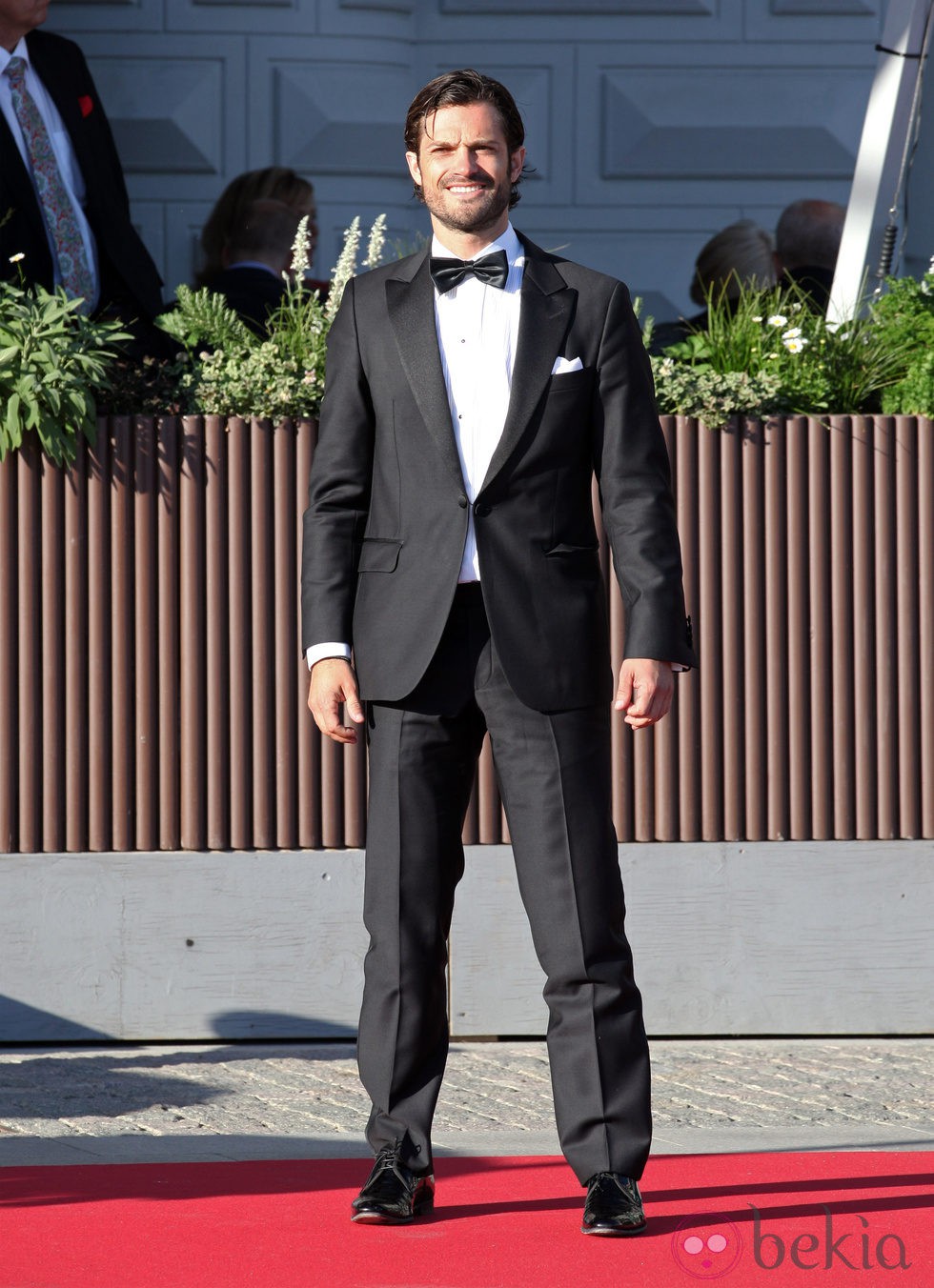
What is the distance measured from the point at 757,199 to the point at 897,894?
4853 millimetres

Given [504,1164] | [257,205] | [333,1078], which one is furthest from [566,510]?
[257,205]

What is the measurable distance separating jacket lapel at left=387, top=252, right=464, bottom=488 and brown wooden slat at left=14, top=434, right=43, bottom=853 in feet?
6.59

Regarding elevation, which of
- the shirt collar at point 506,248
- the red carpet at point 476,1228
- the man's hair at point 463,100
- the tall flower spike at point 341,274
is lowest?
the red carpet at point 476,1228

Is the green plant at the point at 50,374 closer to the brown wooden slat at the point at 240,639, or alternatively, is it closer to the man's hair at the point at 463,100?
the brown wooden slat at the point at 240,639

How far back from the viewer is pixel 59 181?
6.36 m

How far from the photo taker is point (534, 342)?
358 centimetres

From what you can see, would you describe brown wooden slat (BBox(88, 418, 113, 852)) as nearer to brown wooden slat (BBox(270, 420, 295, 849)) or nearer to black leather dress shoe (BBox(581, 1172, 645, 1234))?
brown wooden slat (BBox(270, 420, 295, 849))

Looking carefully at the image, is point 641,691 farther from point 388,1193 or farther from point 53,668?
point 53,668

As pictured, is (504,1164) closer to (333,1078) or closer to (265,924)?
(333,1078)

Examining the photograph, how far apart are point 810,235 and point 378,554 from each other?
441 centimetres

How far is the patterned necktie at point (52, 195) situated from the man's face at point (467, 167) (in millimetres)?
2894

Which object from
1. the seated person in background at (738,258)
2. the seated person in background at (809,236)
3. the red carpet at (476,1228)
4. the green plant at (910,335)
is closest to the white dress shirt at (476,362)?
the red carpet at (476,1228)

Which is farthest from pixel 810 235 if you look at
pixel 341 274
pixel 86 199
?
pixel 86 199

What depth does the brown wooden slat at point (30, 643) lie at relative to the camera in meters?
5.38
